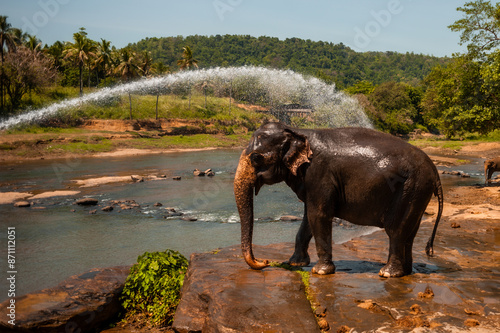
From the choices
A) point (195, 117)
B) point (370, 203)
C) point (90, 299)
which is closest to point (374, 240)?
point (370, 203)

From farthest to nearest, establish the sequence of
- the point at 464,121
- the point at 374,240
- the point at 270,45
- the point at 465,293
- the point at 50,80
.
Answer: the point at 270,45 < the point at 50,80 < the point at 464,121 < the point at 374,240 < the point at 465,293

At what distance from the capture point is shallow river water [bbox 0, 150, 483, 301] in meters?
14.8

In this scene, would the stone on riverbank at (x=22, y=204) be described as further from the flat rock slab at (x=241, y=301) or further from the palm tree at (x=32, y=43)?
the palm tree at (x=32, y=43)

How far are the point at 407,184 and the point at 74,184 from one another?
28.5m

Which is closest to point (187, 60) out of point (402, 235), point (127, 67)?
point (127, 67)

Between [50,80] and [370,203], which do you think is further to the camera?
[50,80]

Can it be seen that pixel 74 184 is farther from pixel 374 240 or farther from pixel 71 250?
pixel 374 240

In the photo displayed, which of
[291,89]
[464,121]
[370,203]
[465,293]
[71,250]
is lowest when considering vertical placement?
[71,250]

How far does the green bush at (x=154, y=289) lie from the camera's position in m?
8.40

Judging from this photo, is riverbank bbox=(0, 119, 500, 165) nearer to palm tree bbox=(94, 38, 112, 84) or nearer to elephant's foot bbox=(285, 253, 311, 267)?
palm tree bbox=(94, 38, 112, 84)

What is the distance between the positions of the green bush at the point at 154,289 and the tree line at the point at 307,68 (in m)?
20.8

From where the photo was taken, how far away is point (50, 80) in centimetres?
6556

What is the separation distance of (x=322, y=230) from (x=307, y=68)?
14888cm

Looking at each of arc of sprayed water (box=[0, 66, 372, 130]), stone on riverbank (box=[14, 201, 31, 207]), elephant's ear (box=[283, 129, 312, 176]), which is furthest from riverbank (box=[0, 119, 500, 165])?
elephant's ear (box=[283, 129, 312, 176])
